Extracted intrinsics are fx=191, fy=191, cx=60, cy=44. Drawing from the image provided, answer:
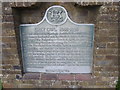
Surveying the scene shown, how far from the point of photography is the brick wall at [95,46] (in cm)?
245

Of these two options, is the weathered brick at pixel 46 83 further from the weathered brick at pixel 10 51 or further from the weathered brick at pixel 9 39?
the weathered brick at pixel 9 39

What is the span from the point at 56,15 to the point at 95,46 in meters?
0.68

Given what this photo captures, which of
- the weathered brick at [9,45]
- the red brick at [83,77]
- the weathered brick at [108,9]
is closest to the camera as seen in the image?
the weathered brick at [108,9]

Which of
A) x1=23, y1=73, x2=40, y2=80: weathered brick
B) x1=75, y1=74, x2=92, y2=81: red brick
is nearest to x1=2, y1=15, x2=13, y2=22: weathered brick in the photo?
x1=23, y1=73, x2=40, y2=80: weathered brick

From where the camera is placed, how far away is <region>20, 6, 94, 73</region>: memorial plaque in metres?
2.58

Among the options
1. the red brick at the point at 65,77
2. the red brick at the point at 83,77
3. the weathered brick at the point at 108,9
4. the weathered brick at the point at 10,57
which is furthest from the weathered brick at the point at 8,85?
the weathered brick at the point at 108,9

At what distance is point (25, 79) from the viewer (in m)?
2.85

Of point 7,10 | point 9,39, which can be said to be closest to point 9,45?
point 9,39

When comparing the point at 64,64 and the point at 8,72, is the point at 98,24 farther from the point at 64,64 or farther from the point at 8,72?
the point at 8,72

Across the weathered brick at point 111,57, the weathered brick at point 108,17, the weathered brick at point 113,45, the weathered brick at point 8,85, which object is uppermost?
the weathered brick at point 108,17

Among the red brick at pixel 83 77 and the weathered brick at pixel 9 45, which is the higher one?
the weathered brick at pixel 9 45

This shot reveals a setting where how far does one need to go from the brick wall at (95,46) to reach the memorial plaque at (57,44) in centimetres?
8

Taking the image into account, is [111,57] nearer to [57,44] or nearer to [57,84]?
[57,44]

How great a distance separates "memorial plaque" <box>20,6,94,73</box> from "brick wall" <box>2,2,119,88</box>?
79 millimetres
